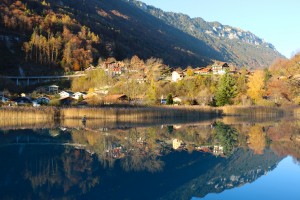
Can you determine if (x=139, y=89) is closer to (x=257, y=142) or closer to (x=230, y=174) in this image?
(x=257, y=142)

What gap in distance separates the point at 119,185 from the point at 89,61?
257ft

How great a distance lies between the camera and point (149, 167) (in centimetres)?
1430

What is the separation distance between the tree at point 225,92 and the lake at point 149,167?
30.8m

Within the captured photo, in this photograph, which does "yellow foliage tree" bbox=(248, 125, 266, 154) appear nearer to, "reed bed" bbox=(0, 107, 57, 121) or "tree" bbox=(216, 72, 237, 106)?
"reed bed" bbox=(0, 107, 57, 121)

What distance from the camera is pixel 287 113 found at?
5478 cm

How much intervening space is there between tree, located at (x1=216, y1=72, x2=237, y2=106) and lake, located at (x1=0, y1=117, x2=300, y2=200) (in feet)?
101

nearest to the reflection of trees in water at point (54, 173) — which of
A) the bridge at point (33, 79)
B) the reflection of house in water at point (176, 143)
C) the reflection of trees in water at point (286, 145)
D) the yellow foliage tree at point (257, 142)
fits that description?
the reflection of house in water at point (176, 143)

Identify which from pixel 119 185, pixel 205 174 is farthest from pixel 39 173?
pixel 205 174

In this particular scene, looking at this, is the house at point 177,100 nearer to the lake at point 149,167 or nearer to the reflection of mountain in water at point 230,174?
the lake at point 149,167

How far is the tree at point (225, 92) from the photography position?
5503 cm

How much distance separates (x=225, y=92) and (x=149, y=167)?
4299 centimetres

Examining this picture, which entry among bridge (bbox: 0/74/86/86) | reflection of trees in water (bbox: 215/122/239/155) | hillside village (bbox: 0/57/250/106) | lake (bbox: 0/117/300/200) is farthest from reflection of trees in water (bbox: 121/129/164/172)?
bridge (bbox: 0/74/86/86)

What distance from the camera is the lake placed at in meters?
10.8

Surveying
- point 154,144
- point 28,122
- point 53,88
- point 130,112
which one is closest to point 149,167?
point 154,144
